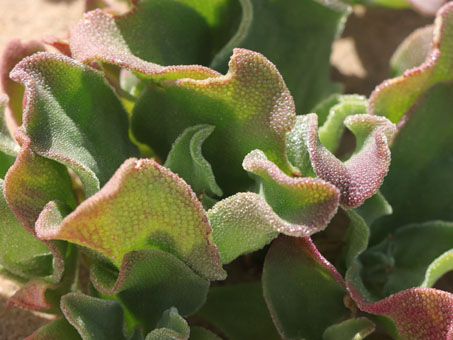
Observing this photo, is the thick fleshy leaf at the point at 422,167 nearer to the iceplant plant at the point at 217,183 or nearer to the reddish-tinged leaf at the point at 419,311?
the iceplant plant at the point at 217,183

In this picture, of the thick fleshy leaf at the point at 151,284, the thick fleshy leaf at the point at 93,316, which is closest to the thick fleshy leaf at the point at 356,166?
the thick fleshy leaf at the point at 151,284

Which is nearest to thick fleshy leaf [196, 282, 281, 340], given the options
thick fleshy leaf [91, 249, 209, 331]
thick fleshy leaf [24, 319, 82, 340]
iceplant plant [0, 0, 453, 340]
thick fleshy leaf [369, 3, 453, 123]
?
iceplant plant [0, 0, 453, 340]

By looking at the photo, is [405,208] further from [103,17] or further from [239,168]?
[103,17]

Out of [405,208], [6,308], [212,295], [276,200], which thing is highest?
[276,200]

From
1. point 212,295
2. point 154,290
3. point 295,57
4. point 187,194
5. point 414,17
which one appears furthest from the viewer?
point 414,17

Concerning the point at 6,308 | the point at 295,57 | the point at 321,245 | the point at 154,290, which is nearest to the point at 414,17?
the point at 295,57

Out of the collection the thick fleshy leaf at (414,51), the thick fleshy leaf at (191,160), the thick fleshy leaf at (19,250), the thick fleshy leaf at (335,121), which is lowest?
the thick fleshy leaf at (19,250)
